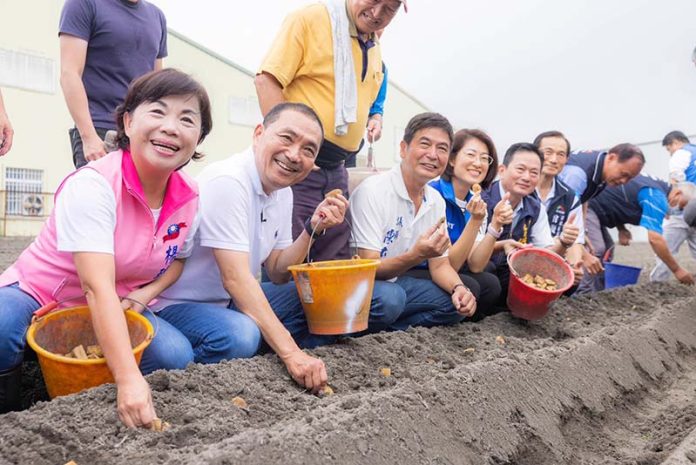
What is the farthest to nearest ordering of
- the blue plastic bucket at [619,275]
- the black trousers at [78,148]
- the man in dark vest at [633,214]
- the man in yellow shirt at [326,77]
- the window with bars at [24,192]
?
the window with bars at [24,192], the blue plastic bucket at [619,275], the man in dark vest at [633,214], the man in yellow shirt at [326,77], the black trousers at [78,148]

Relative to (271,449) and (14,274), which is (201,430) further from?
(14,274)

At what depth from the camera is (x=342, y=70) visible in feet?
10.3

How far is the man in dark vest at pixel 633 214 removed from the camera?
566 centimetres

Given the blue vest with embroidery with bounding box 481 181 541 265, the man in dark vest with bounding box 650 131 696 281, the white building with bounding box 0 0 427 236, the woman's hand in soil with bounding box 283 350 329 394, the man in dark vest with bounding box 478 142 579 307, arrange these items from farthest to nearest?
the white building with bounding box 0 0 427 236, the man in dark vest with bounding box 650 131 696 281, the blue vest with embroidery with bounding box 481 181 541 265, the man in dark vest with bounding box 478 142 579 307, the woman's hand in soil with bounding box 283 350 329 394

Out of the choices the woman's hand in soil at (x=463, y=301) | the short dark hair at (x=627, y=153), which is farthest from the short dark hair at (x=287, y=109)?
the short dark hair at (x=627, y=153)

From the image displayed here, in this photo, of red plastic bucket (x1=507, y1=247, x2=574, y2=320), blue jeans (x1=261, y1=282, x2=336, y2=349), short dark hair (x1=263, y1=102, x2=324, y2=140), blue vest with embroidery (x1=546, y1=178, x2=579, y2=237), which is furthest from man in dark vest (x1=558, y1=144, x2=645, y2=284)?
short dark hair (x1=263, y1=102, x2=324, y2=140)

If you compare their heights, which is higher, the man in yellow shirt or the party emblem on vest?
the man in yellow shirt

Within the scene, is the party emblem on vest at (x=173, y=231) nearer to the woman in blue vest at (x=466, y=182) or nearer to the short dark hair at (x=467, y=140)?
the woman in blue vest at (x=466, y=182)

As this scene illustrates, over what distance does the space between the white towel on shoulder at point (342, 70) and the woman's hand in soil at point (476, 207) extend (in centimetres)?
75

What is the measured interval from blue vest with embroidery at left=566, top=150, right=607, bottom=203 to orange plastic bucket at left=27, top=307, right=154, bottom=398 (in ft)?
13.8

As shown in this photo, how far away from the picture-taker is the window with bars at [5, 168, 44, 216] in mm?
12438

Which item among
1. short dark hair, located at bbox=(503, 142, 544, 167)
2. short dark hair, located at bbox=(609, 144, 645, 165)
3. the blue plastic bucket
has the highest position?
short dark hair, located at bbox=(609, 144, 645, 165)

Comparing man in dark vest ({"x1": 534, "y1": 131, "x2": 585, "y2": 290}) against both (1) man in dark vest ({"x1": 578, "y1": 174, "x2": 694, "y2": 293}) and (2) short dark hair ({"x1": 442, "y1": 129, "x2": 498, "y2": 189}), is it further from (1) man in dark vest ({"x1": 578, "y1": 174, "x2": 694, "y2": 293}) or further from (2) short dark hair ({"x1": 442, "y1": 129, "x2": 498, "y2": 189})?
(1) man in dark vest ({"x1": 578, "y1": 174, "x2": 694, "y2": 293})

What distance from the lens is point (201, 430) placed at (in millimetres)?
1736
